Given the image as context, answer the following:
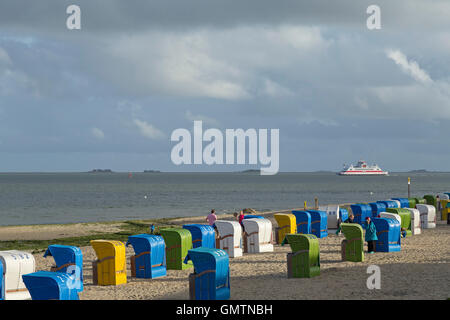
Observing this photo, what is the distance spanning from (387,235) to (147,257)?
910 centimetres

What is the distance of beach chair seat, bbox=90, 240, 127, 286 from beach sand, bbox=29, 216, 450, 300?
0.89 feet

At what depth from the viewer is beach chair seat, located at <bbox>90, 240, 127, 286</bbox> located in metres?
16.0

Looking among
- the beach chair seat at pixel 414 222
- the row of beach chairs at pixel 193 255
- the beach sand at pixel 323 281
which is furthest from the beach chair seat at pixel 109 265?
the beach chair seat at pixel 414 222

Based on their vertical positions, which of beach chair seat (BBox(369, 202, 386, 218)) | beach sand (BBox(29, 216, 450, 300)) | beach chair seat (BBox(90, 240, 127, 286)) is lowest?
beach sand (BBox(29, 216, 450, 300))

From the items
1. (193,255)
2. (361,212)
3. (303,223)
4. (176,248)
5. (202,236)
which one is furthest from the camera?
(361,212)

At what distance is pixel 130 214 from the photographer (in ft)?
200

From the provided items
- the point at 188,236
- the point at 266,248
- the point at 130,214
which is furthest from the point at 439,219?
the point at 130,214

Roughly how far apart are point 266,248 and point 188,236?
4334mm

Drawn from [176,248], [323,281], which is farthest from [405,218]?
[176,248]

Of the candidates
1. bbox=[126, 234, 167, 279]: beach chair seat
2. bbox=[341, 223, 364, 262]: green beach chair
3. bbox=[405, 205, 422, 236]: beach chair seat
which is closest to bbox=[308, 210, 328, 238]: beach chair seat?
bbox=[405, 205, 422, 236]: beach chair seat

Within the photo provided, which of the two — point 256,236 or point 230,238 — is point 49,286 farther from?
point 256,236

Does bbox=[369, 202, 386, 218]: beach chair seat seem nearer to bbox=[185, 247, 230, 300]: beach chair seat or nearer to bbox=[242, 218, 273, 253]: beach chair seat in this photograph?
bbox=[242, 218, 273, 253]: beach chair seat

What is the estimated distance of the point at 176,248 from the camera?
60.6 ft
